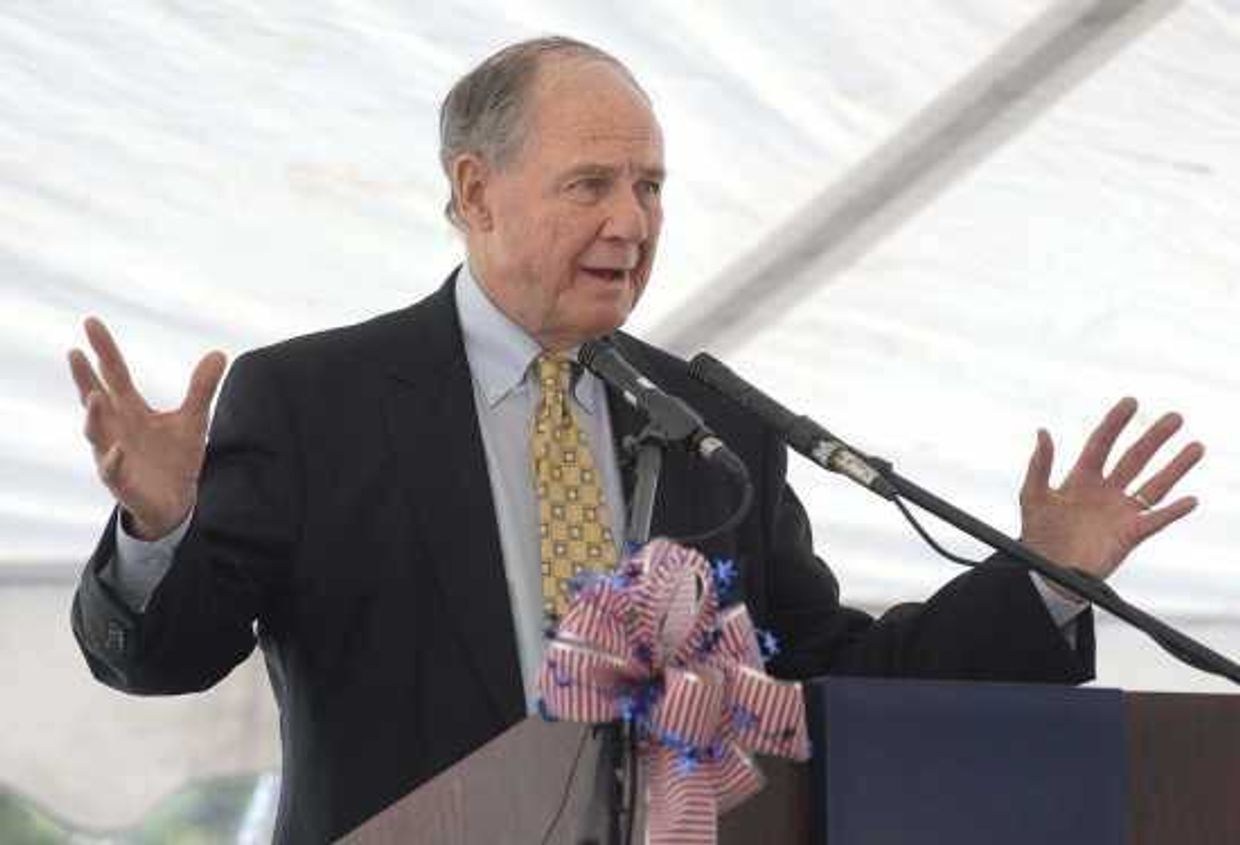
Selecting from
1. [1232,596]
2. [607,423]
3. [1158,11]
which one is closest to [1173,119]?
[1158,11]

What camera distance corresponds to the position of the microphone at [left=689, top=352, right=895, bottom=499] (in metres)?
2.33

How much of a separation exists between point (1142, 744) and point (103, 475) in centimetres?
96

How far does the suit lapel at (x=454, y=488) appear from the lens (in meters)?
2.70

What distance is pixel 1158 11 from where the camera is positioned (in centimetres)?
406

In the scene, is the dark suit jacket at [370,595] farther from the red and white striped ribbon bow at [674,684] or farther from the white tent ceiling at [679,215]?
the white tent ceiling at [679,215]

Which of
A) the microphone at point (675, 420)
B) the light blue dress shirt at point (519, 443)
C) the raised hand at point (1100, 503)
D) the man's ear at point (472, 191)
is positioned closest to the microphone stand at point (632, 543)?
the microphone at point (675, 420)

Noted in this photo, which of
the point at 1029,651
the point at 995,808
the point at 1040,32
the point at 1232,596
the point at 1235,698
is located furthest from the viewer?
the point at 1232,596

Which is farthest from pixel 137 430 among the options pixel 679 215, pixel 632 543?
pixel 679 215

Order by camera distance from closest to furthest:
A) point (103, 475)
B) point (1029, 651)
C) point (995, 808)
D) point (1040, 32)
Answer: point (995, 808), point (103, 475), point (1029, 651), point (1040, 32)

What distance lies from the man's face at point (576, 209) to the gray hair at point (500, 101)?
2cm

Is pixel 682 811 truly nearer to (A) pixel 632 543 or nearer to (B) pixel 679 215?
(A) pixel 632 543

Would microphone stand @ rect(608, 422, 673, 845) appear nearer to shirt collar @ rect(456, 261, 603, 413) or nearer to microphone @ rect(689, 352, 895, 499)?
microphone @ rect(689, 352, 895, 499)

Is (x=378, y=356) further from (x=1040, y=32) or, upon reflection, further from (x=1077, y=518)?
(x=1040, y=32)

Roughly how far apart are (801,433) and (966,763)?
1.47 ft
